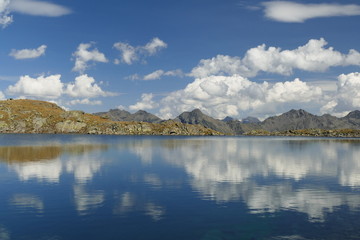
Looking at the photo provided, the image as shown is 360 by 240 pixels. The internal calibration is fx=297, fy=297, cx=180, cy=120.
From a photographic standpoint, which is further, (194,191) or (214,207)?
(194,191)

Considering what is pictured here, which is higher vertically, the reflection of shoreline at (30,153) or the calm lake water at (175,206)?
the reflection of shoreline at (30,153)

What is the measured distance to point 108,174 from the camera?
62.0 m

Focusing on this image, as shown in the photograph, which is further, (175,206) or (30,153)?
(30,153)

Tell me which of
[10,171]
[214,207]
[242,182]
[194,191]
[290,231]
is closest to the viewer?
[290,231]

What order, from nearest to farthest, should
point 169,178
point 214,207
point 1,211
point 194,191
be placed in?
point 1,211, point 214,207, point 194,191, point 169,178

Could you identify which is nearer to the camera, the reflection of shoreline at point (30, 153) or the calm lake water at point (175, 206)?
the calm lake water at point (175, 206)

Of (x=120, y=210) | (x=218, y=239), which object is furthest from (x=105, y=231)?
(x=218, y=239)

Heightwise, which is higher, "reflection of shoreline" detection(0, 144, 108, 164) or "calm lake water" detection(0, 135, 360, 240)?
"reflection of shoreline" detection(0, 144, 108, 164)

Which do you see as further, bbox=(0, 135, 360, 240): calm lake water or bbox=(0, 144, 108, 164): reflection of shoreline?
bbox=(0, 144, 108, 164): reflection of shoreline

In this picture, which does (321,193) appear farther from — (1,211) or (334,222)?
(1,211)

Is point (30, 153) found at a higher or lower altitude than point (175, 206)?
higher

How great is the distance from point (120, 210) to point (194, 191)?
1466cm

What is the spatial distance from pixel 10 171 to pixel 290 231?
2265 inches

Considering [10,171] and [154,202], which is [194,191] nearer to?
[154,202]
